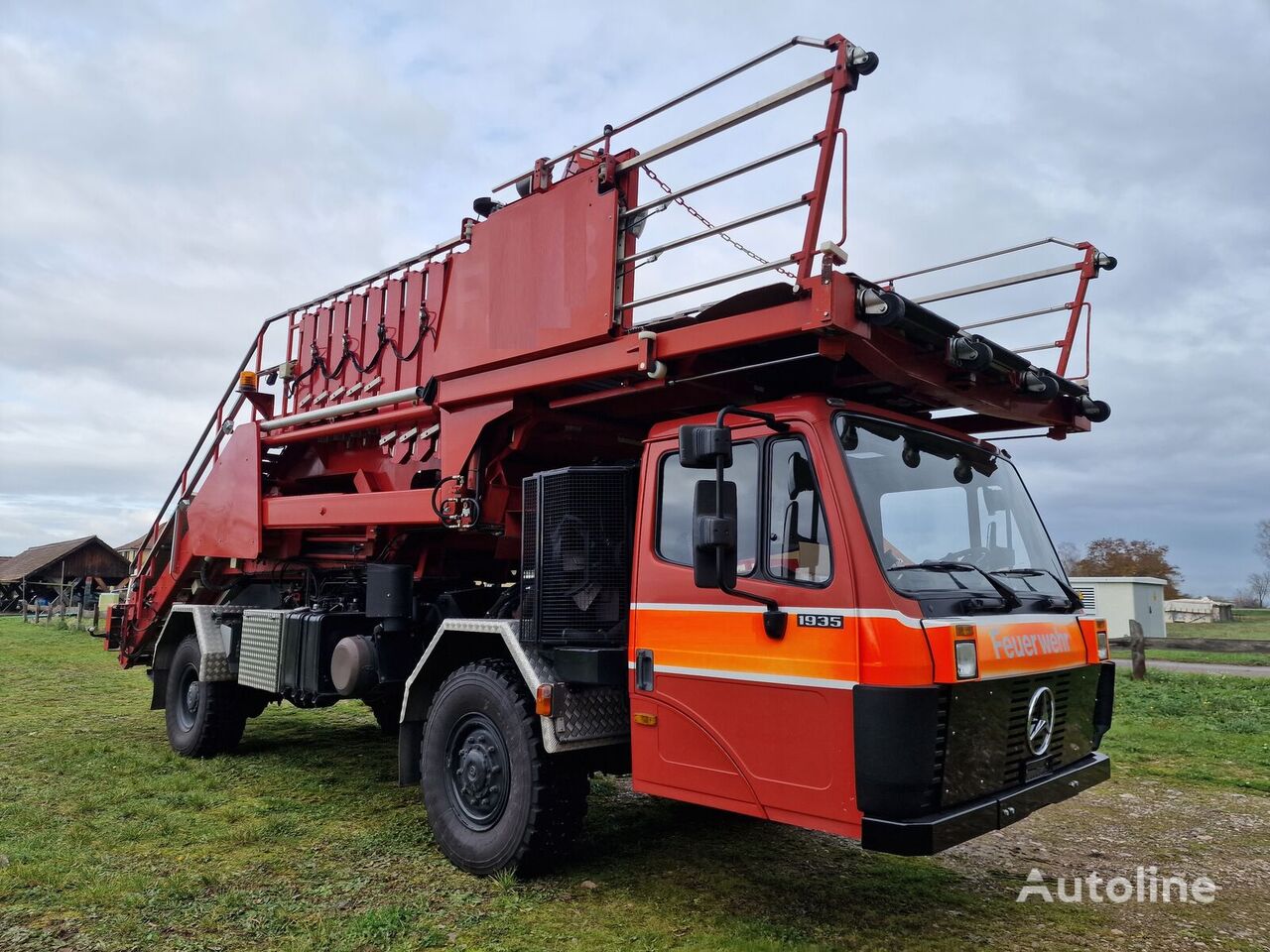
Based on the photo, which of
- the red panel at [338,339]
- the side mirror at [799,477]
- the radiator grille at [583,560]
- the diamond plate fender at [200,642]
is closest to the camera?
the side mirror at [799,477]

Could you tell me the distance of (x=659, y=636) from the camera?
15.2 feet

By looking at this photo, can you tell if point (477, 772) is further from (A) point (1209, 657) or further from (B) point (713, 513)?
(A) point (1209, 657)

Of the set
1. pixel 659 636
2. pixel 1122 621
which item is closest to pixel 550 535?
pixel 659 636

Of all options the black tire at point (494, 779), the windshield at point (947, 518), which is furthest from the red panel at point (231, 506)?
the windshield at point (947, 518)

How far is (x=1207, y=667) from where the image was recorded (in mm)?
17391

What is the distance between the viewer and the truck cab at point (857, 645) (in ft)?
12.3

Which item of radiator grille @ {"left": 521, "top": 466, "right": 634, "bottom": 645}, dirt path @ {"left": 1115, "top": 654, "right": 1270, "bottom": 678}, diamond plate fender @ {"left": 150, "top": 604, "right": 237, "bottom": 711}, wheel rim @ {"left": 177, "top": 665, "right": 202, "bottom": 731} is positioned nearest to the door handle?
radiator grille @ {"left": 521, "top": 466, "right": 634, "bottom": 645}

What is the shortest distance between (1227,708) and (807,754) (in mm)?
9945

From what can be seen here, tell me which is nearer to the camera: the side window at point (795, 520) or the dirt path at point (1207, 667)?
the side window at point (795, 520)

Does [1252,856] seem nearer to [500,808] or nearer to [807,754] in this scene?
[807,754]

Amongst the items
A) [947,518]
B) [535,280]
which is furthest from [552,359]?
[947,518]

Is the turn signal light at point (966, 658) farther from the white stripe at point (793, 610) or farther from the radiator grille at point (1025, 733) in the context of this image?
the radiator grille at point (1025, 733)

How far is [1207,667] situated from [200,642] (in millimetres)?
17517

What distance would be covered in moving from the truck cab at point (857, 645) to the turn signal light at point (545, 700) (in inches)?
16.8
